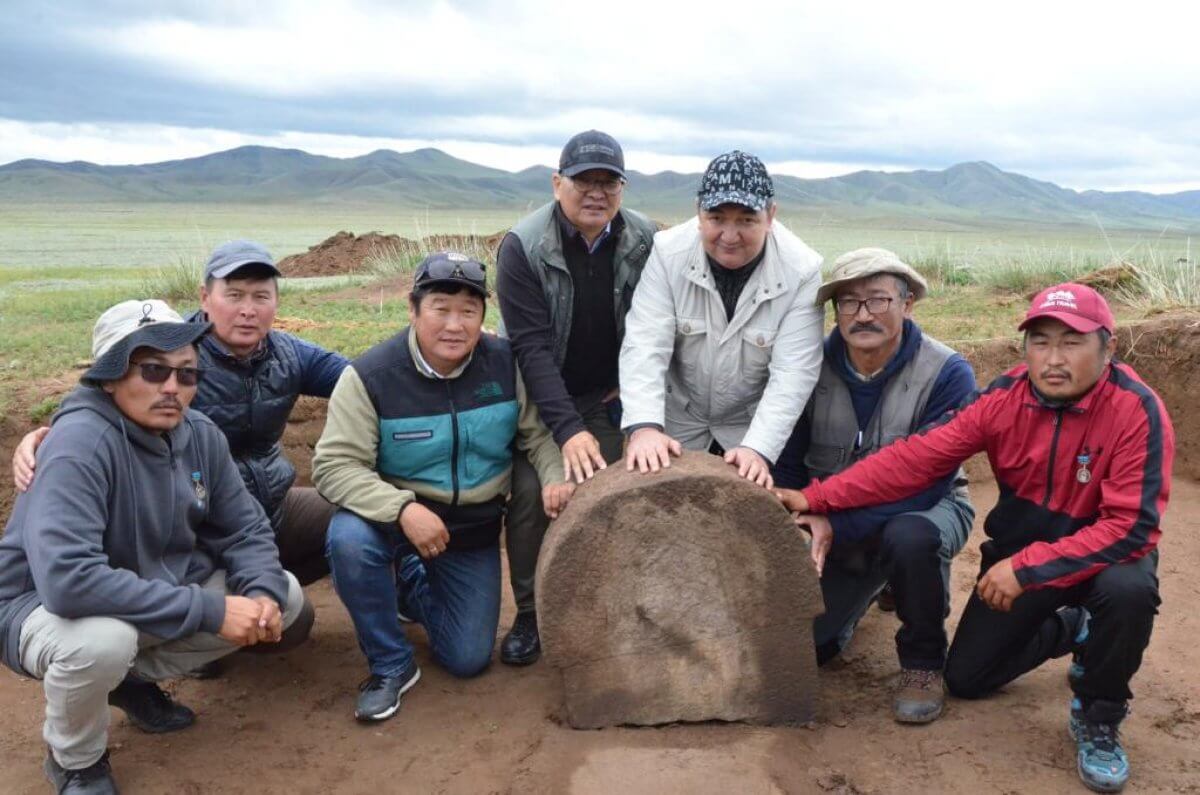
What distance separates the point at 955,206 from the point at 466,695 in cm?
12707

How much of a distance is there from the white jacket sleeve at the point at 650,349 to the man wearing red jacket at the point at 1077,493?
960mm

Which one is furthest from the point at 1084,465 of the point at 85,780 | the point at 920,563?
the point at 85,780

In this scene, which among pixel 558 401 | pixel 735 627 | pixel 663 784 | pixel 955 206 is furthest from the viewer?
pixel 955 206

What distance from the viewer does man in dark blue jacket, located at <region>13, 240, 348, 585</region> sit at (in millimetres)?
4121

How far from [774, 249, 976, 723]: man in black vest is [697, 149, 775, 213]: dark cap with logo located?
439 mm

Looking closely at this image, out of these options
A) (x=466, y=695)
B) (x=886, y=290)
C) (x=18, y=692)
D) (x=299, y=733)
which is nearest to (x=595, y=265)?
(x=886, y=290)

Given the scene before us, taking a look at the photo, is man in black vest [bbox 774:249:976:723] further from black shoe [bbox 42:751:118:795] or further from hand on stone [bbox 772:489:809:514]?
black shoe [bbox 42:751:118:795]

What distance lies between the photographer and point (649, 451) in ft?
12.4

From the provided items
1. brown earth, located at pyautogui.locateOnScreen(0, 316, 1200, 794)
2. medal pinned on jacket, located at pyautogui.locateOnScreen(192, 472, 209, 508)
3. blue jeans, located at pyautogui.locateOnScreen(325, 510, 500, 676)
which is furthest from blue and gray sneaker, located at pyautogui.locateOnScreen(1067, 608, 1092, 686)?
medal pinned on jacket, located at pyautogui.locateOnScreen(192, 472, 209, 508)

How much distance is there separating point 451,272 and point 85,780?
2.09 m

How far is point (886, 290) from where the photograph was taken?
12.7 feet

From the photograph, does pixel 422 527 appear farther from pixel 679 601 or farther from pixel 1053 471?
pixel 1053 471

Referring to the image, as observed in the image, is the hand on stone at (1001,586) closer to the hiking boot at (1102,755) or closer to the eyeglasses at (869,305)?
the hiking boot at (1102,755)

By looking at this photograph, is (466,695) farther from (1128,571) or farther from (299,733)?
(1128,571)
